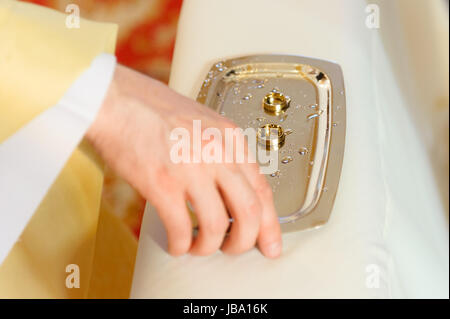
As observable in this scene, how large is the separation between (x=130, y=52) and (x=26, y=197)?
1046 mm

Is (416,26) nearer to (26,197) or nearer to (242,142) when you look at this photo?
(242,142)

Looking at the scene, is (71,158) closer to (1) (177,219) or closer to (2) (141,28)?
(1) (177,219)

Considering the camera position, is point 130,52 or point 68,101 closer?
point 68,101

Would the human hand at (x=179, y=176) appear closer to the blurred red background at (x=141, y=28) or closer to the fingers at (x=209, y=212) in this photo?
the fingers at (x=209, y=212)

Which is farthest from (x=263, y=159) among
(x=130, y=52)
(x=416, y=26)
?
(x=130, y=52)

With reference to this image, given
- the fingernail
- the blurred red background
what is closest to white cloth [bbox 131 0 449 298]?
the fingernail

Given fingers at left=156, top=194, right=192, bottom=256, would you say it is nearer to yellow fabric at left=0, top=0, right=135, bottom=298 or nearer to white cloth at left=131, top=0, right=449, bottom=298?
white cloth at left=131, top=0, right=449, bottom=298

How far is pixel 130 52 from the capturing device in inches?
59.1

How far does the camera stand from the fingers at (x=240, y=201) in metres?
0.45

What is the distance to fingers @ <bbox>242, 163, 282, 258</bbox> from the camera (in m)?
0.46

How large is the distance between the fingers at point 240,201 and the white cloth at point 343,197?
33 mm

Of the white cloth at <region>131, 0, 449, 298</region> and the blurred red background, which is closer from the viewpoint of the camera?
the white cloth at <region>131, 0, 449, 298</region>

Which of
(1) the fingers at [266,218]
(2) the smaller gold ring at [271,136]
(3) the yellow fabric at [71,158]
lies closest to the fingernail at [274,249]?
(1) the fingers at [266,218]

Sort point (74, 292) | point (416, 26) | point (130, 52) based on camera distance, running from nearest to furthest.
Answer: point (74, 292)
point (416, 26)
point (130, 52)
